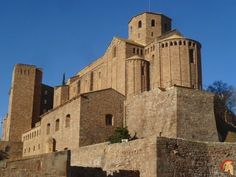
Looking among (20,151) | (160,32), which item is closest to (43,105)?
(20,151)

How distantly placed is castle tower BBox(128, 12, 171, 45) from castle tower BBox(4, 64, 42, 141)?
18245mm

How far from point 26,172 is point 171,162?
8.41 m

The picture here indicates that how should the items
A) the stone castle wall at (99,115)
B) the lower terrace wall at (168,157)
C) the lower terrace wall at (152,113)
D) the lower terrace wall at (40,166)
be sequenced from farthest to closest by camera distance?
1. the stone castle wall at (99,115)
2. the lower terrace wall at (152,113)
3. the lower terrace wall at (168,157)
4. the lower terrace wall at (40,166)

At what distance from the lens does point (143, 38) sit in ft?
168

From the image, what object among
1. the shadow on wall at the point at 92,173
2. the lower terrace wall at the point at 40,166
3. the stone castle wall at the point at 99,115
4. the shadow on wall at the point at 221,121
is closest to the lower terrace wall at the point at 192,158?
the shadow on wall at the point at 92,173

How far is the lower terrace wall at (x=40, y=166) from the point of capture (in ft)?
46.4

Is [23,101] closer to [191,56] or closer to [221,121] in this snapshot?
[191,56]

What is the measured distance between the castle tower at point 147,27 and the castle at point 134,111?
0.13 meters

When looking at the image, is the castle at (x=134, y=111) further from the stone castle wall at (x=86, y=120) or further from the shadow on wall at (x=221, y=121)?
the shadow on wall at (x=221, y=121)

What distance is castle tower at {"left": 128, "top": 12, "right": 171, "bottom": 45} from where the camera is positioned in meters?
51.1

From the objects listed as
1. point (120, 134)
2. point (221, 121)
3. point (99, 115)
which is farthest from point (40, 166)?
point (221, 121)

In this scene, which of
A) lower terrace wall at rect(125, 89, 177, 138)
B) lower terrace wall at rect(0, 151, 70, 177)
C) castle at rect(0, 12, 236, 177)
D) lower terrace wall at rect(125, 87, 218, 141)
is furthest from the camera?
lower terrace wall at rect(125, 89, 177, 138)

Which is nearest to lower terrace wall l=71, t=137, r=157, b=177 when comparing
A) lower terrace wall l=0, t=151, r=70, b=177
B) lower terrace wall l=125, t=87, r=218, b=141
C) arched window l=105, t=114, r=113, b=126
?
lower terrace wall l=0, t=151, r=70, b=177

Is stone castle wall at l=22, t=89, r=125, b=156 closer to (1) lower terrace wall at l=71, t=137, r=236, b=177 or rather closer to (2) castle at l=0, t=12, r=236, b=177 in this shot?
(2) castle at l=0, t=12, r=236, b=177
